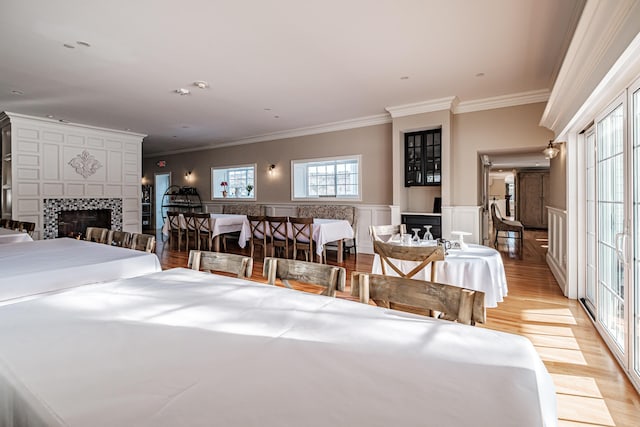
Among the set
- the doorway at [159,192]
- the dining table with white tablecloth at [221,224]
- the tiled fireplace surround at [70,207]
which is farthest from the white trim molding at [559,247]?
the doorway at [159,192]

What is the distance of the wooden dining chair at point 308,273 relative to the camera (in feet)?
5.27

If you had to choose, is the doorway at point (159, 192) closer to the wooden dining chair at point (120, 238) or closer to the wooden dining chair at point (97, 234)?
the wooden dining chair at point (97, 234)

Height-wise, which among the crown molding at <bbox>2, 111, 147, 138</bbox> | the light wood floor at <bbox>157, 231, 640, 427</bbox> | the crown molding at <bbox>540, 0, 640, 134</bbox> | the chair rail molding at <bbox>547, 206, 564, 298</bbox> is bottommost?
the light wood floor at <bbox>157, 231, 640, 427</bbox>

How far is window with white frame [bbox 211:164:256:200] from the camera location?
342 inches

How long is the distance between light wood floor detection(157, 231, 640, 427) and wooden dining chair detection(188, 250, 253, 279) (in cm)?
181

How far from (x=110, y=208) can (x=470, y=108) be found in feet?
25.5

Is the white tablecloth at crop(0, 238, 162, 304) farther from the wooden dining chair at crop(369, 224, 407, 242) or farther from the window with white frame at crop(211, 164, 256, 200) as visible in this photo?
the window with white frame at crop(211, 164, 256, 200)

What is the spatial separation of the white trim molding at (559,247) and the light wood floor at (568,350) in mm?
115

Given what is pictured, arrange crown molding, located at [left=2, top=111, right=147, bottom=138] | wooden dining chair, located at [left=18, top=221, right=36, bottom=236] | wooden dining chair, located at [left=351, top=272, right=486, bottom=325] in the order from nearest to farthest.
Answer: wooden dining chair, located at [left=351, top=272, right=486, bottom=325], wooden dining chair, located at [left=18, top=221, right=36, bottom=236], crown molding, located at [left=2, top=111, right=147, bottom=138]

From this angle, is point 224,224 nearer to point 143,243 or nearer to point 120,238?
point 120,238

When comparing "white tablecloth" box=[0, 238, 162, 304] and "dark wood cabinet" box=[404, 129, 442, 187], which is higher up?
"dark wood cabinet" box=[404, 129, 442, 187]

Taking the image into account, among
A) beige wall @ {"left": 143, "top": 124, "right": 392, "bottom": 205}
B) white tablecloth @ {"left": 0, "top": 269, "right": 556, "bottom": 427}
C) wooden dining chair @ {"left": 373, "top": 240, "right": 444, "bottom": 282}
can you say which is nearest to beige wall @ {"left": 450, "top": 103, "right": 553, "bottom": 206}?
beige wall @ {"left": 143, "top": 124, "right": 392, "bottom": 205}

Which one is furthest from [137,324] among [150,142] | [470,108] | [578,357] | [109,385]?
[150,142]

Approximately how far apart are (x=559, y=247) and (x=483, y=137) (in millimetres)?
2050
